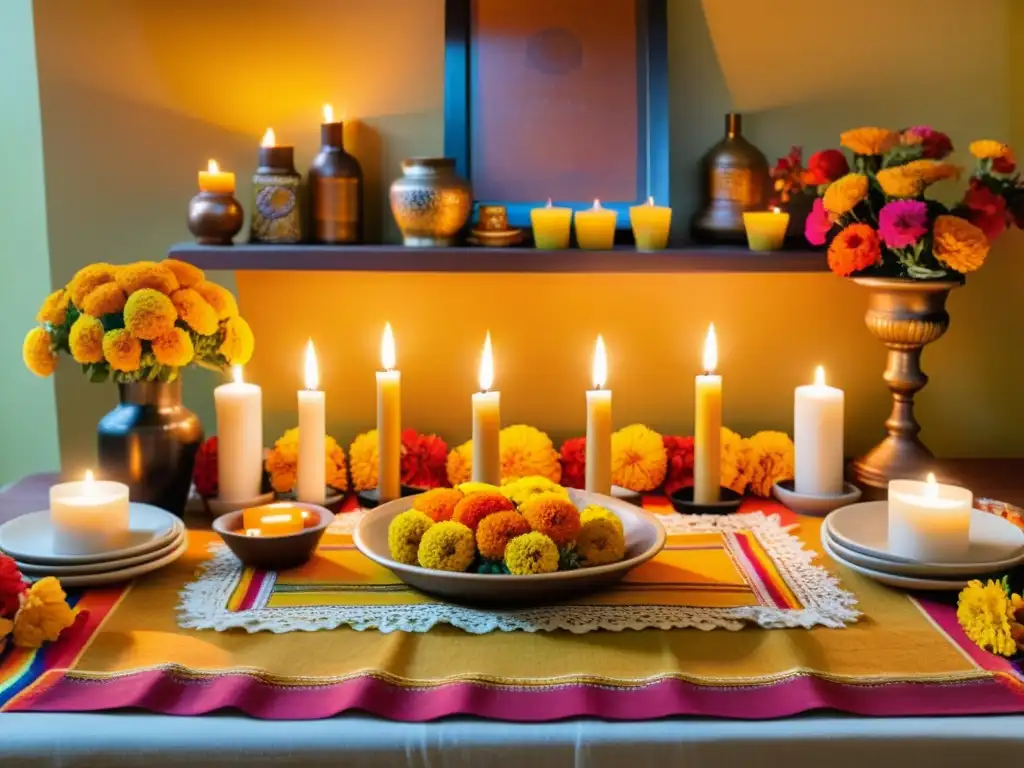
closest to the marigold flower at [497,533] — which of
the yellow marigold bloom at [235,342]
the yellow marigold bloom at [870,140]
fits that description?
the yellow marigold bloom at [235,342]

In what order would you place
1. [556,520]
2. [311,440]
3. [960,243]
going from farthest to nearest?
[311,440] < [960,243] < [556,520]

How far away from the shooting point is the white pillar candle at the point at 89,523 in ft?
4.09

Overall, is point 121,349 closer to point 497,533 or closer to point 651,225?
point 497,533

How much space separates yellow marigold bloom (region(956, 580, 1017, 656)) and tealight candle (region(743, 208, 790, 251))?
59 cm

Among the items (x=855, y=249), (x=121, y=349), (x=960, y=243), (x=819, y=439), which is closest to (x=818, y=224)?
(x=855, y=249)

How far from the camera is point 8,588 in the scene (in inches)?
42.9

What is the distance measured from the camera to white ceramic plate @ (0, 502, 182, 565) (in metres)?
1.24

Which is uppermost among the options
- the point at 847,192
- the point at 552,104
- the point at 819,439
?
the point at 552,104

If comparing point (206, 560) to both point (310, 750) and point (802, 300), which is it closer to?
point (310, 750)

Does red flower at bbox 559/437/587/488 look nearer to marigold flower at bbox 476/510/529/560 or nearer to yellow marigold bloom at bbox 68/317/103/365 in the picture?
marigold flower at bbox 476/510/529/560

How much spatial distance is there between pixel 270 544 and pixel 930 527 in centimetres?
73

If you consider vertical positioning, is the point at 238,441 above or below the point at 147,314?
below

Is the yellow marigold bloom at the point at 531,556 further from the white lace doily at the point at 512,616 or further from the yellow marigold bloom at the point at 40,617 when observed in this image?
the yellow marigold bloom at the point at 40,617

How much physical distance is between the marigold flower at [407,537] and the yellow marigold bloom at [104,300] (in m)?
0.47
